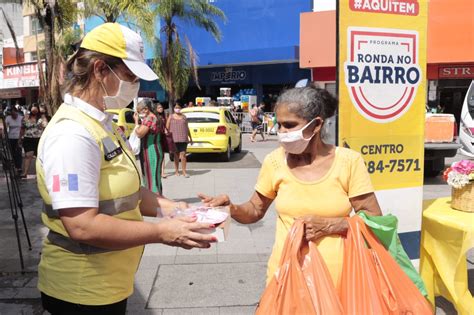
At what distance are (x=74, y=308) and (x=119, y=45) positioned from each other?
3.37 ft

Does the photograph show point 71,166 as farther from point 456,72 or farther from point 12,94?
point 12,94

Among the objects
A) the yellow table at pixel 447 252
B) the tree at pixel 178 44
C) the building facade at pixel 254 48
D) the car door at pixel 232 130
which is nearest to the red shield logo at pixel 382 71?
the yellow table at pixel 447 252

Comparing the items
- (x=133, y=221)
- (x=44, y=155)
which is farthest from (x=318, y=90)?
(x=44, y=155)

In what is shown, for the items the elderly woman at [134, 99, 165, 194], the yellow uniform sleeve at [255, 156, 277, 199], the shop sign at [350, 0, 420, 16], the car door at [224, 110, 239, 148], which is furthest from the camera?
the car door at [224, 110, 239, 148]

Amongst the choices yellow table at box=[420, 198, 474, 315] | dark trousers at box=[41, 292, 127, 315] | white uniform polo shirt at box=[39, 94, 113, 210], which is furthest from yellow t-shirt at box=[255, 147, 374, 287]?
yellow table at box=[420, 198, 474, 315]

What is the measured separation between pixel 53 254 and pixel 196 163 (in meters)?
11.7

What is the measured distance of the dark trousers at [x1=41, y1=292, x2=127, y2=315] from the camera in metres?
1.81

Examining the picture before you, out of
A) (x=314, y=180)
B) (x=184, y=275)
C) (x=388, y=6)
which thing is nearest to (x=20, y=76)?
(x=184, y=275)

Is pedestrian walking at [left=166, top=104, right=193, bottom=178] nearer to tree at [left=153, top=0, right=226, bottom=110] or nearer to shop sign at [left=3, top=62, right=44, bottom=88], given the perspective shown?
tree at [left=153, top=0, right=226, bottom=110]

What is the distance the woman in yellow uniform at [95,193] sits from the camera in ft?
5.26

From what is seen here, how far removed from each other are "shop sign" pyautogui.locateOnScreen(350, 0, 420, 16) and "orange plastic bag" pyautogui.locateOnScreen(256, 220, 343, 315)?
6.09ft

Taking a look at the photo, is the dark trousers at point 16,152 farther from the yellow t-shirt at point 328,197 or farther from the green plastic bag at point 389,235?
the green plastic bag at point 389,235

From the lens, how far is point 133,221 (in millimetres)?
1743

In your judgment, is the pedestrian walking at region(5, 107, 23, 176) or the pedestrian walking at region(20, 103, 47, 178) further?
the pedestrian walking at region(5, 107, 23, 176)
